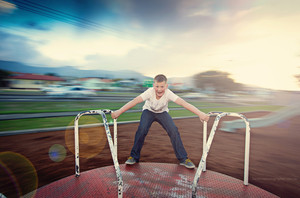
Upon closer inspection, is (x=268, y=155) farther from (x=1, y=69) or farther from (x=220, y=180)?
(x=1, y=69)

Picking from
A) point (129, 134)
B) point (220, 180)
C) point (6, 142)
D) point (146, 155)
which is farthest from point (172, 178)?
point (6, 142)

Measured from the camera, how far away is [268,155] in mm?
4590

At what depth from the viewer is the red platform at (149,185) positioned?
242cm

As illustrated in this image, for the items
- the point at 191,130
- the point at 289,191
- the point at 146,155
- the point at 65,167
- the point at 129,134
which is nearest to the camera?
the point at 289,191

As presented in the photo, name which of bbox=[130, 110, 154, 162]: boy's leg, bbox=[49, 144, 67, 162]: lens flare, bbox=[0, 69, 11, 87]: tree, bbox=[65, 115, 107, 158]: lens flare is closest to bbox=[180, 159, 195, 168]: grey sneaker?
bbox=[130, 110, 154, 162]: boy's leg

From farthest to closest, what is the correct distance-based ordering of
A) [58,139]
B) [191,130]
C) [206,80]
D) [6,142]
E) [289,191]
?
→ 1. [206,80]
2. [191,130]
3. [58,139]
4. [6,142]
5. [289,191]

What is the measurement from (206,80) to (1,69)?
164ft

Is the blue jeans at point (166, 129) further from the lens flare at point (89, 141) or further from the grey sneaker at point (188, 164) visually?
the lens flare at point (89, 141)

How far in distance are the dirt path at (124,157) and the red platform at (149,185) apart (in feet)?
1.78

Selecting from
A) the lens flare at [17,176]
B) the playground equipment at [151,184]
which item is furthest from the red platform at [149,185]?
the lens flare at [17,176]

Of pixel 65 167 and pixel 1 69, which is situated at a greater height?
pixel 1 69

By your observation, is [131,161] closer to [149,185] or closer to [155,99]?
[149,185]

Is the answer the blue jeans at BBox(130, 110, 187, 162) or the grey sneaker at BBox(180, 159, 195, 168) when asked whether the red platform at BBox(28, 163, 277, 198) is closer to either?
the grey sneaker at BBox(180, 159, 195, 168)

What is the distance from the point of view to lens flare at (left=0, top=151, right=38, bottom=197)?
8.64 ft
